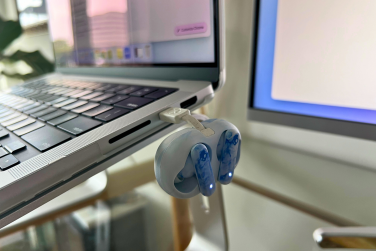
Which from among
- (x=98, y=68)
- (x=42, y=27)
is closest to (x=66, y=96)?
(x=98, y=68)

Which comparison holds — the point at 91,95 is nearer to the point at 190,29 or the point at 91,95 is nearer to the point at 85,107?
the point at 85,107

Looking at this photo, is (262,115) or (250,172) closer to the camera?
(262,115)

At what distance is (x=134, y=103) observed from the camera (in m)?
0.26

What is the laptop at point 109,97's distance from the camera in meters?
0.18

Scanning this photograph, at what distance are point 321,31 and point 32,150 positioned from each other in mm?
333

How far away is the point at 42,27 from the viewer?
0.75 metres

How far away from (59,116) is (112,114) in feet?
0.25

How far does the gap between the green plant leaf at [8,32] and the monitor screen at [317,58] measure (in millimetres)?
809

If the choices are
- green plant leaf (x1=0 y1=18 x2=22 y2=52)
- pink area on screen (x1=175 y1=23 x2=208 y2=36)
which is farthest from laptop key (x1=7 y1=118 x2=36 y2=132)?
green plant leaf (x1=0 y1=18 x2=22 y2=52)

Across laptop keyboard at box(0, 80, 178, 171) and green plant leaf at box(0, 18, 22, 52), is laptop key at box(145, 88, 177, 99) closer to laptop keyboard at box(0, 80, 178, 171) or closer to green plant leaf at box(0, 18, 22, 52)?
laptop keyboard at box(0, 80, 178, 171)

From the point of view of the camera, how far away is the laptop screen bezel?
30 cm

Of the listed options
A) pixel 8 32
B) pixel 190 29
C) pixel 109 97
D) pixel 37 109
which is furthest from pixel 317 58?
pixel 8 32

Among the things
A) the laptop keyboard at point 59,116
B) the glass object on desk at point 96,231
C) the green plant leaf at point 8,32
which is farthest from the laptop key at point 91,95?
the green plant leaf at point 8,32

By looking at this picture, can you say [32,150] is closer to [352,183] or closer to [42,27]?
[352,183]
